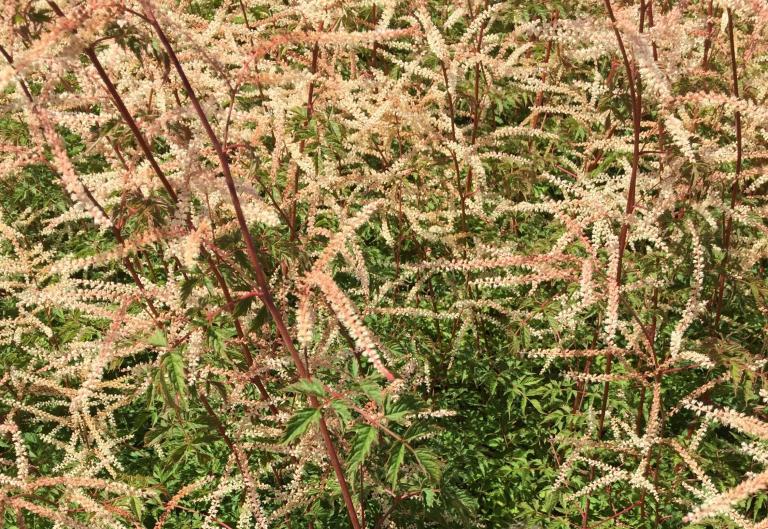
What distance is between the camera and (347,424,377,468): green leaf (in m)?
2.91

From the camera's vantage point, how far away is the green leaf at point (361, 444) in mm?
2906

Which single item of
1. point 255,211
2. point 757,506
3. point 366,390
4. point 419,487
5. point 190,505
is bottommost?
point 190,505

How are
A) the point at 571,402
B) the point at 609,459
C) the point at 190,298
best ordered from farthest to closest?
the point at 571,402 < the point at 609,459 < the point at 190,298

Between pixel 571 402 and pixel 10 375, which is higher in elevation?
pixel 10 375

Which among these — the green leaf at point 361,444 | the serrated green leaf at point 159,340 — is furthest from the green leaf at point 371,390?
the serrated green leaf at point 159,340

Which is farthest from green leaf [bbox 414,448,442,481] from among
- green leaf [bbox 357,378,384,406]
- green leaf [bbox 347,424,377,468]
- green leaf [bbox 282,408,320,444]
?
green leaf [bbox 282,408,320,444]

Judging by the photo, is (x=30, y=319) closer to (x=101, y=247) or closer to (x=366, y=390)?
(x=101, y=247)

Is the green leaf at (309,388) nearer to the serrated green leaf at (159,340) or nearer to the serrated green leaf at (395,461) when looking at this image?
the serrated green leaf at (395,461)

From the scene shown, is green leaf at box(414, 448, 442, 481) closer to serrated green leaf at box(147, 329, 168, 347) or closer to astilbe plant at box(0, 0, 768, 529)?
astilbe plant at box(0, 0, 768, 529)

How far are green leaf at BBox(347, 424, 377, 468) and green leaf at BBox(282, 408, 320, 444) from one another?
0.18 m

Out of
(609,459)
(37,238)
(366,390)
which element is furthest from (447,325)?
(37,238)

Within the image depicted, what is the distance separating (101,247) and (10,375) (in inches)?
60.7

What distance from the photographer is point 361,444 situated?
116 inches

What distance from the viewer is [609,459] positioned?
5.43 m
